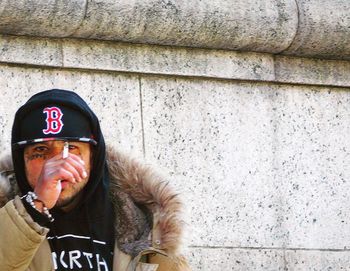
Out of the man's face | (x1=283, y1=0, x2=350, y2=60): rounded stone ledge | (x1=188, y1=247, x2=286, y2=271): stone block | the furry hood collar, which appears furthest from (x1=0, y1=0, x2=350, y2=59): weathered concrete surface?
the man's face

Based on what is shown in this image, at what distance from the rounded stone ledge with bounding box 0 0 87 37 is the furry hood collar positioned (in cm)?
106

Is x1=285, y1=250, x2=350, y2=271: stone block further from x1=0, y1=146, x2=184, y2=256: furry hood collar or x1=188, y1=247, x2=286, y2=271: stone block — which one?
x1=0, y1=146, x2=184, y2=256: furry hood collar

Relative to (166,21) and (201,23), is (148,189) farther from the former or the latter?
(201,23)

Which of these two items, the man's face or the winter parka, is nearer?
the man's face

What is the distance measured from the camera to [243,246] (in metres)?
6.29

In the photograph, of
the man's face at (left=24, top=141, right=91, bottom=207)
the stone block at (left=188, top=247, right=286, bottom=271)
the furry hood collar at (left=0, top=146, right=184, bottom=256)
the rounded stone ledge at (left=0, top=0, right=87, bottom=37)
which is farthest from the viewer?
the stone block at (left=188, top=247, right=286, bottom=271)

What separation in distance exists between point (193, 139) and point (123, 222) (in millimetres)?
1585

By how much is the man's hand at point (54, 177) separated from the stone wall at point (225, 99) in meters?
1.47

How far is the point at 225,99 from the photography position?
6375 mm

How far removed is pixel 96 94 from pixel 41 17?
463mm

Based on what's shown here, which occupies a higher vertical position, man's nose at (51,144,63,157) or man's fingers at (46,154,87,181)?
man's nose at (51,144,63,157)

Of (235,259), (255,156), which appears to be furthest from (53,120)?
(255,156)

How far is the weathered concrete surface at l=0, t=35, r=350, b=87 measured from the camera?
5.83 meters

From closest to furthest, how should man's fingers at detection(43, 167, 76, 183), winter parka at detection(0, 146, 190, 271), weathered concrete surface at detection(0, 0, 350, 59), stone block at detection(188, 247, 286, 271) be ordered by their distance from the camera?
man's fingers at detection(43, 167, 76, 183) → winter parka at detection(0, 146, 190, 271) → weathered concrete surface at detection(0, 0, 350, 59) → stone block at detection(188, 247, 286, 271)
